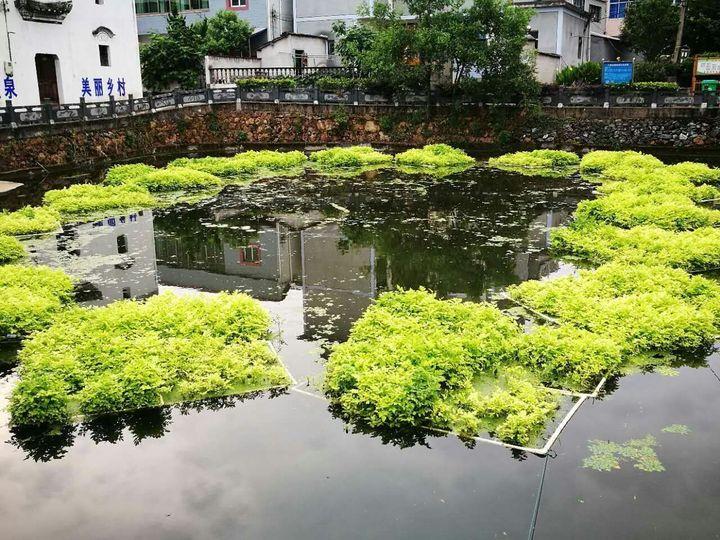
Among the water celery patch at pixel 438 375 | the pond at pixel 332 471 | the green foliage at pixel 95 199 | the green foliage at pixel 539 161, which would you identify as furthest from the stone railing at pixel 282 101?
the water celery patch at pixel 438 375

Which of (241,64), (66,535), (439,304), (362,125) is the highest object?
(241,64)

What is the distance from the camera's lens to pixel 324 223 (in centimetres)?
1432

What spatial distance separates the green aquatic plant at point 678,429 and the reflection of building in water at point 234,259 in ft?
17.6

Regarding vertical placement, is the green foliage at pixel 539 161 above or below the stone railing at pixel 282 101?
below

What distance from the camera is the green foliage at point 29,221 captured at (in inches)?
516

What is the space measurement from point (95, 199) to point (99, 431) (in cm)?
1068

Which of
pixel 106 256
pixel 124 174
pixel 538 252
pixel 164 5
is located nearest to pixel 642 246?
pixel 538 252

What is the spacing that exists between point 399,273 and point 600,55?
109 feet

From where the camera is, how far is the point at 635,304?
8.22m

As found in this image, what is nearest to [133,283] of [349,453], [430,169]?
[349,453]

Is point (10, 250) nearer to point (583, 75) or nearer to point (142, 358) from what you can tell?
point (142, 358)

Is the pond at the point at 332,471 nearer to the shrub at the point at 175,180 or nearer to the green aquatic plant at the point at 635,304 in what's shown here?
the green aquatic plant at the point at 635,304

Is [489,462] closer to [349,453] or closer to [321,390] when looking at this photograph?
[349,453]

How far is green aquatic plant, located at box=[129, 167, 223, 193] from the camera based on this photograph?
17688mm
